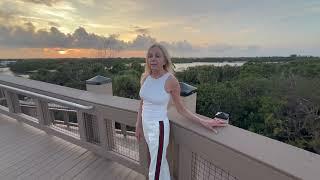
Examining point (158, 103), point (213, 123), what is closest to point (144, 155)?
point (158, 103)

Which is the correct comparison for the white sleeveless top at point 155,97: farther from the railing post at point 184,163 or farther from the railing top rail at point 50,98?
the railing top rail at point 50,98

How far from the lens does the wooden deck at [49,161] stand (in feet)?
10.1

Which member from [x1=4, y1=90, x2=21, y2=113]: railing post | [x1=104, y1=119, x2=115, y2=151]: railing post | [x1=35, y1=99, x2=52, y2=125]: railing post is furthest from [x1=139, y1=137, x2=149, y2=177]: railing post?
[x1=4, y1=90, x2=21, y2=113]: railing post

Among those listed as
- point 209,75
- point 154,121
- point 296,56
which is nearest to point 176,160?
point 154,121

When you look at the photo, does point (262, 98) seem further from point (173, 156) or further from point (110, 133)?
point (173, 156)

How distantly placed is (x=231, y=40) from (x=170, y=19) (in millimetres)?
14340

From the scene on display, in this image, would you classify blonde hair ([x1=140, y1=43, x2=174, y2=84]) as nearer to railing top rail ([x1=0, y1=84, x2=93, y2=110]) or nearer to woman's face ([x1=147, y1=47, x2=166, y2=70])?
woman's face ([x1=147, y1=47, x2=166, y2=70])

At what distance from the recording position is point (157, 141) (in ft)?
6.60

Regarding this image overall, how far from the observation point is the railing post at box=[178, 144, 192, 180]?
7.01 feet

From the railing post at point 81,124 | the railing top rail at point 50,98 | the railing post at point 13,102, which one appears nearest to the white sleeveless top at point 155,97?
the railing top rail at point 50,98

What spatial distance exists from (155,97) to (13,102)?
436 cm

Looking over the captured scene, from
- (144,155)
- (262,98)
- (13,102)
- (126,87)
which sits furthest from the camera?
(126,87)

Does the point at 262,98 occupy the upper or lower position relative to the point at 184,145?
lower

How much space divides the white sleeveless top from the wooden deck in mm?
1224
